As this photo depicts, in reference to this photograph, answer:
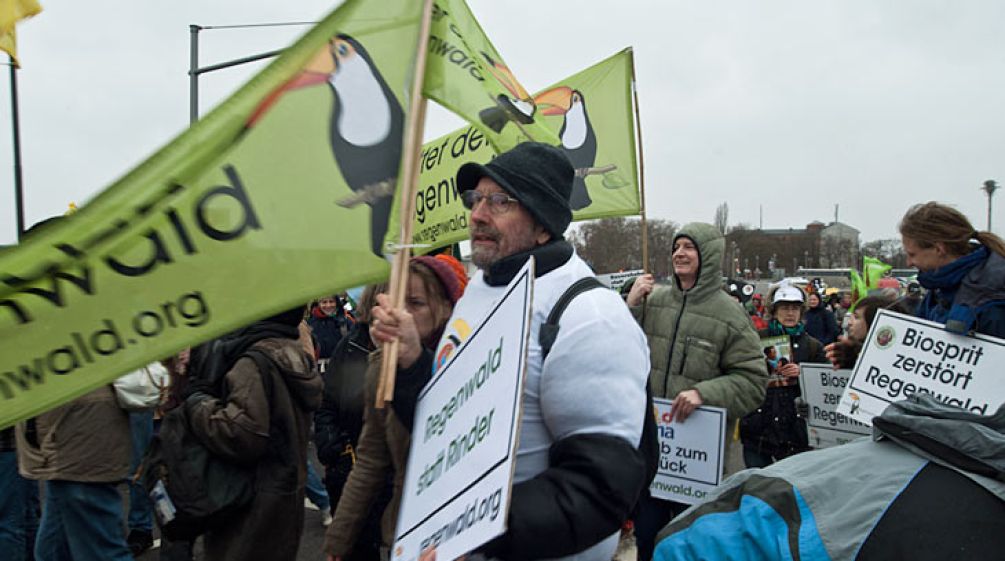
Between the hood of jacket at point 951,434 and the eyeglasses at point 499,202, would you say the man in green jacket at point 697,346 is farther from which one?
the hood of jacket at point 951,434

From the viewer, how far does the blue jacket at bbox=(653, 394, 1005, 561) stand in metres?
1.29

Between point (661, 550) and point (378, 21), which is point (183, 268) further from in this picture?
point (661, 550)

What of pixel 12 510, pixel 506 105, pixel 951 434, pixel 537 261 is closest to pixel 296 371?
pixel 506 105

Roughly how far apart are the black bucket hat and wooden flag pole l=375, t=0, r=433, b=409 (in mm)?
176

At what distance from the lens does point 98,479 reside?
3.89 metres

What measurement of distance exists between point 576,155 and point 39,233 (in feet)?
11.1

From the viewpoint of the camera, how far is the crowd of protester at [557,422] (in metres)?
1.38

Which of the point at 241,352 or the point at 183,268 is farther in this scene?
the point at 241,352

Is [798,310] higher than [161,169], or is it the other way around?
[161,169]

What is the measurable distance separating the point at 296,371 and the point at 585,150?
2.27 metres

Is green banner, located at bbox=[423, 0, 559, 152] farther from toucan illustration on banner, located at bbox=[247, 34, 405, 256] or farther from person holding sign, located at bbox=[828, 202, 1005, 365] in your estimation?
person holding sign, located at bbox=[828, 202, 1005, 365]

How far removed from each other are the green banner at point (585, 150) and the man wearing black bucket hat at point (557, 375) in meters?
2.07

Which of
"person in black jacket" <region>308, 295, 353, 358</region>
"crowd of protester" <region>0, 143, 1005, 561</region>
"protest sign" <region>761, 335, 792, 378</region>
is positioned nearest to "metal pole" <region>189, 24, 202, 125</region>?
"person in black jacket" <region>308, 295, 353, 358</region>

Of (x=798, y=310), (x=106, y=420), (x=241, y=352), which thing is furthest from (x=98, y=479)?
(x=798, y=310)
